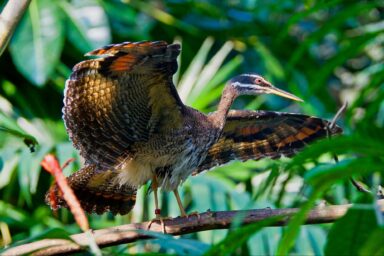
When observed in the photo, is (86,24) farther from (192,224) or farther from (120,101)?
(192,224)

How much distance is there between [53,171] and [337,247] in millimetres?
Result: 563

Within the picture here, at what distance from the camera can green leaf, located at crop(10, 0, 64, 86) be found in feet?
21.0

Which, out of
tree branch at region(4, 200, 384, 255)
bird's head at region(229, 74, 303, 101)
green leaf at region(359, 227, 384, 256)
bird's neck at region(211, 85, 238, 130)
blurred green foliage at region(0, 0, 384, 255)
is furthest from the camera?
blurred green foliage at region(0, 0, 384, 255)

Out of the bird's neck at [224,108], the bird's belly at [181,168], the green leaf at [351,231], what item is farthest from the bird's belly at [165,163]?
the green leaf at [351,231]

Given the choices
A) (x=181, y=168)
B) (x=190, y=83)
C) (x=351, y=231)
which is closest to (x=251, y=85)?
(x=181, y=168)

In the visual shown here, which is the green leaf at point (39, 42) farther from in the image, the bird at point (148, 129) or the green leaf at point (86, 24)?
the bird at point (148, 129)

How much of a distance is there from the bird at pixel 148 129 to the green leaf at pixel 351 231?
1908 mm

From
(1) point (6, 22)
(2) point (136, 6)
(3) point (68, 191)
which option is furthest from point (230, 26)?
(3) point (68, 191)

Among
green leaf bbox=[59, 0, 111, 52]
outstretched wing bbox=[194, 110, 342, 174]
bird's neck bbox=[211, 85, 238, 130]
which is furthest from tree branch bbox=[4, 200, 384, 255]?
green leaf bbox=[59, 0, 111, 52]

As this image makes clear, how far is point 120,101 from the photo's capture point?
4281mm

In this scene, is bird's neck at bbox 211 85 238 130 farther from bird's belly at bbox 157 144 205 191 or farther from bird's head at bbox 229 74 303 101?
bird's belly at bbox 157 144 205 191

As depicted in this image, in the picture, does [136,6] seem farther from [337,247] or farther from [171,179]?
[337,247]

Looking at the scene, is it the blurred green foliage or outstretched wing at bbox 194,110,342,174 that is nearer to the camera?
outstretched wing at bbox 194,110,342,174

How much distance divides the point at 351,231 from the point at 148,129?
312cm
